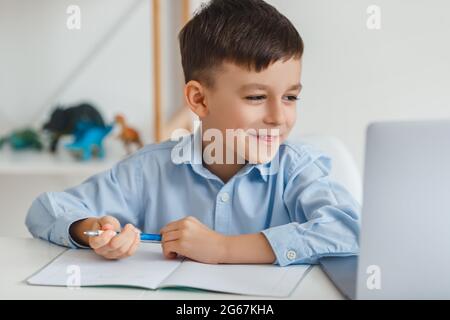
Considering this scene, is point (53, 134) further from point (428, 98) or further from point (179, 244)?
point (179, 244)

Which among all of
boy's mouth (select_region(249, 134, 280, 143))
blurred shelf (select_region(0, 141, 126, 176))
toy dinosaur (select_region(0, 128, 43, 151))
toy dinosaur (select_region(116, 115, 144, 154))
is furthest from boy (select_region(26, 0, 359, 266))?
toy dinosaur (select_region(0, 128, 43, 151))

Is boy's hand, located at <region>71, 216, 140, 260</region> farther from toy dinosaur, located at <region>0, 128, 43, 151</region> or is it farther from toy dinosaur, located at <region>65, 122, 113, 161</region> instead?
toy dinosaur, located at <region>0, 128, 43, 151</region>

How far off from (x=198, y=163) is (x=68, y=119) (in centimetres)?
136

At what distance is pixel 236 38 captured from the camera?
128 centimetres

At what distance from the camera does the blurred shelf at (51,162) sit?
2365 millimetres

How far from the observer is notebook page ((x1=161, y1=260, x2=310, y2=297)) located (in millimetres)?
996

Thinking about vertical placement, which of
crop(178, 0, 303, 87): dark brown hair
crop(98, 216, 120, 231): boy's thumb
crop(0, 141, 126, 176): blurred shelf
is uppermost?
crop(178, 0, 303, 87): dark brown hair

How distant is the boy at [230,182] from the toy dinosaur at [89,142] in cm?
110

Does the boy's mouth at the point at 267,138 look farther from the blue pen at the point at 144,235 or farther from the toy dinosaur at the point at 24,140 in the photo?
the toy dinosaur at the point at 24,140

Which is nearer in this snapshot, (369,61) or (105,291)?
(105,291)

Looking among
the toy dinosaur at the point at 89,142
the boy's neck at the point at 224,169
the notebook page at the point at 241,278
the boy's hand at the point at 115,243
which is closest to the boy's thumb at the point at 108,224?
the boy's hand at the point at 115,243

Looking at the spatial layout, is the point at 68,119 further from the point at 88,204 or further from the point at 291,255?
the point at 291,255

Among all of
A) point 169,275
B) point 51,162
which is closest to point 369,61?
point 51,162
